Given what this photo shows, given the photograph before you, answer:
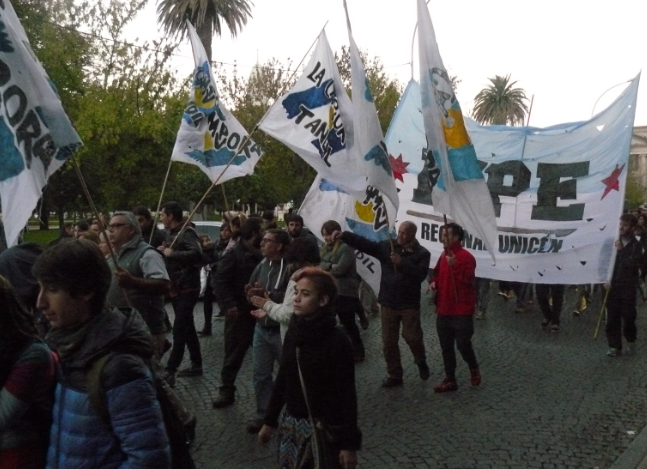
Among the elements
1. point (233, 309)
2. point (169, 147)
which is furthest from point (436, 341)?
point (169, 147)

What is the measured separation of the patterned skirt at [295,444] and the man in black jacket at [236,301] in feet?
9.03

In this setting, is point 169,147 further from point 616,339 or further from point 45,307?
point 45,307

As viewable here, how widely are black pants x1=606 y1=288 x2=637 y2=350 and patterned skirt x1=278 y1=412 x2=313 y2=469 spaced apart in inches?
239

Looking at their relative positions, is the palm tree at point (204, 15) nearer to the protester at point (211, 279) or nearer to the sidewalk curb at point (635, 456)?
the protester at point (211, 279)

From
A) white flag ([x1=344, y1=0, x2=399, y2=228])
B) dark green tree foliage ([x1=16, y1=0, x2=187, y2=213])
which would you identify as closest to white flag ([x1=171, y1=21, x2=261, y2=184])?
white flag ([x1=344, y1=0, x2=399, y2=228])

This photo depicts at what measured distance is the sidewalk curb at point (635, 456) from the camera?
511cm

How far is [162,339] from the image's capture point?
18.4 ft

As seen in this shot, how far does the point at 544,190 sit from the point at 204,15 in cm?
2332

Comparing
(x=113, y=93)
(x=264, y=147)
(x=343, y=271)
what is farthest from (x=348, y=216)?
(x=264, y=147)

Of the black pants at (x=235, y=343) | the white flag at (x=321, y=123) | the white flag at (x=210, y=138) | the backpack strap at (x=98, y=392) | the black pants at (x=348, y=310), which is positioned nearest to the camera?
the backpack strap at (x=98, y=392)

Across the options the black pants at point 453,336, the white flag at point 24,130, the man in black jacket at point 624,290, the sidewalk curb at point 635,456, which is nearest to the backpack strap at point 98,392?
the white flag at point 24,130

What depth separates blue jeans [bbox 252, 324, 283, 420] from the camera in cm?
566

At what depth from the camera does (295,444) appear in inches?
138

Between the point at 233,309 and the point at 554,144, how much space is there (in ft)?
15.1
